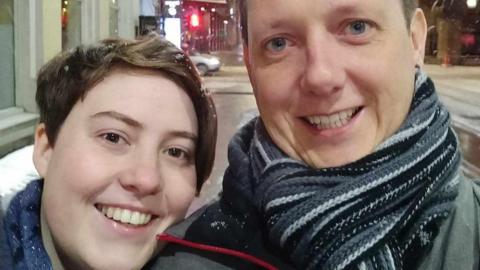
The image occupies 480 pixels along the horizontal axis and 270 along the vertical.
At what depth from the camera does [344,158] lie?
1.54 meters

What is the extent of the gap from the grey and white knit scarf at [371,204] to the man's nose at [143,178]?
308mm

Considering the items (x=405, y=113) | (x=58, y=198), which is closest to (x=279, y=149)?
(x=405, y=113)

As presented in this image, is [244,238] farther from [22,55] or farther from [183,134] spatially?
[22,55]

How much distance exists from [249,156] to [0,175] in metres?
0.76

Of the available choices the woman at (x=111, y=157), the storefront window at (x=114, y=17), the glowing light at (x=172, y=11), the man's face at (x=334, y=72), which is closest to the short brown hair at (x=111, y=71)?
the woman at (x=111, y=157)

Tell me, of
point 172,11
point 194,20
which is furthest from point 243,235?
point 194,20

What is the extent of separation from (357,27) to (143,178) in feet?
2.09

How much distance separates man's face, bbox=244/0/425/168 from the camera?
59.0 inches

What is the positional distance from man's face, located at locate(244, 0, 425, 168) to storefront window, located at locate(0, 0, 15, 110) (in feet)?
18.7

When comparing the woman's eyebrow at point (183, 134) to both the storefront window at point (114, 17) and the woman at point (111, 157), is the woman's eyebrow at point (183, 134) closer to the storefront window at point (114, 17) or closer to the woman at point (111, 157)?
the woman at point (111, 157)

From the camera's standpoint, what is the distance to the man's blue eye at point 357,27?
1509 mm

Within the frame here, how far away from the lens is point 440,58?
127 ft

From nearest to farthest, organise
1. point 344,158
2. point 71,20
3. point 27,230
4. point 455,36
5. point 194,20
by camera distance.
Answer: point 344,158 < point 27,230 < point 71,20 < point 194,20 < point 455,36

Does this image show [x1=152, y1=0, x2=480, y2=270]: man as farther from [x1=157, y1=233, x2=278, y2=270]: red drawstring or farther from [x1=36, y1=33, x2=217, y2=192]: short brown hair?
[x1=36, y1=33, x2=217, y2=192]: short brown hair
